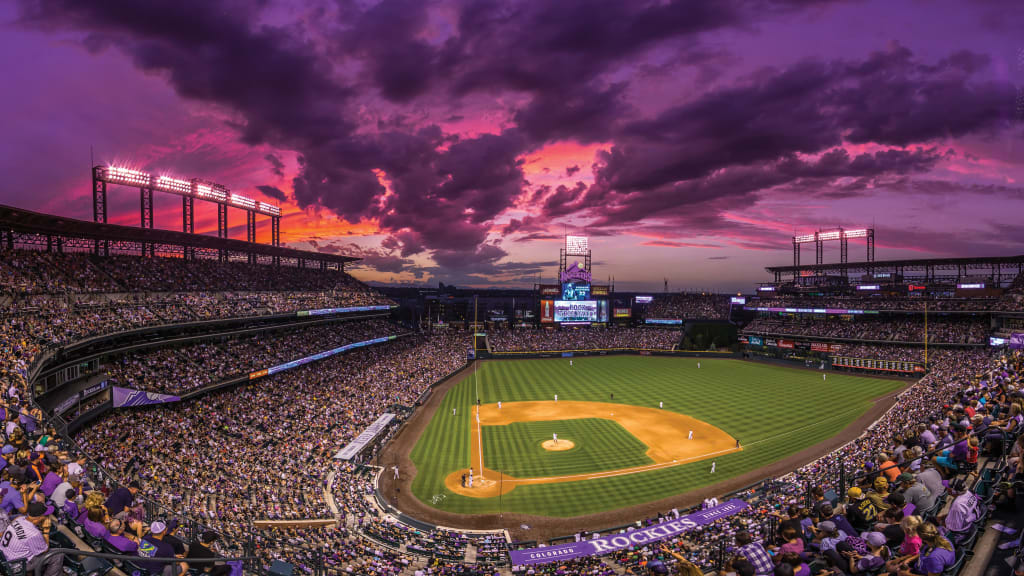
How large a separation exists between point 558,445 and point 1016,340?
1611 inches

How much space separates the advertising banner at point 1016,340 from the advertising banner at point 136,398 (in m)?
60.3

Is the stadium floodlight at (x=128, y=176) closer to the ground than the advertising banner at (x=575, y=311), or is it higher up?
higher up

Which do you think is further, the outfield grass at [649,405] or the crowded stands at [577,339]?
the crowded stands at [577,339]

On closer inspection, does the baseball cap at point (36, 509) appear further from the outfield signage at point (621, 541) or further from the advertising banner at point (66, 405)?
the advertising banner at point (66, 405)

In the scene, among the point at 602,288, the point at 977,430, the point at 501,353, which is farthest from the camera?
the point at 602,288

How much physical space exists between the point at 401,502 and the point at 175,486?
10.1 m

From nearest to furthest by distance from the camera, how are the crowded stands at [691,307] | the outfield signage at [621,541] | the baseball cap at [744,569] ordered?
the baseball cap at [744,569], the outfield signage at [621,541], the crowded stands at [691,307]

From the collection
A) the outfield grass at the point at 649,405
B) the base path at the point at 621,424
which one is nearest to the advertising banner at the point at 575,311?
the outfield grass at the point at 649,405

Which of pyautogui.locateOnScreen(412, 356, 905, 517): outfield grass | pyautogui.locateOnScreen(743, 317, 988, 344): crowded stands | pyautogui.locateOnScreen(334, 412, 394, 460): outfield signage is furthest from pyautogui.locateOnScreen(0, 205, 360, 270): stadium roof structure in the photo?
pyautogui.locateOnScreen(743, 317, 988, 344): crowded stands

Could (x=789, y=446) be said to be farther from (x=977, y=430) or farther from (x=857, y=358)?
(x=857, y=358)

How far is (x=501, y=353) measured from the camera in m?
69.8

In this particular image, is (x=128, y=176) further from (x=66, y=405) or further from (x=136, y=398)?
(x=66, y=405)

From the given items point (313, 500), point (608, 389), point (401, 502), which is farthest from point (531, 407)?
point (313, 500)

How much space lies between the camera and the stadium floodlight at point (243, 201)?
4997cm
